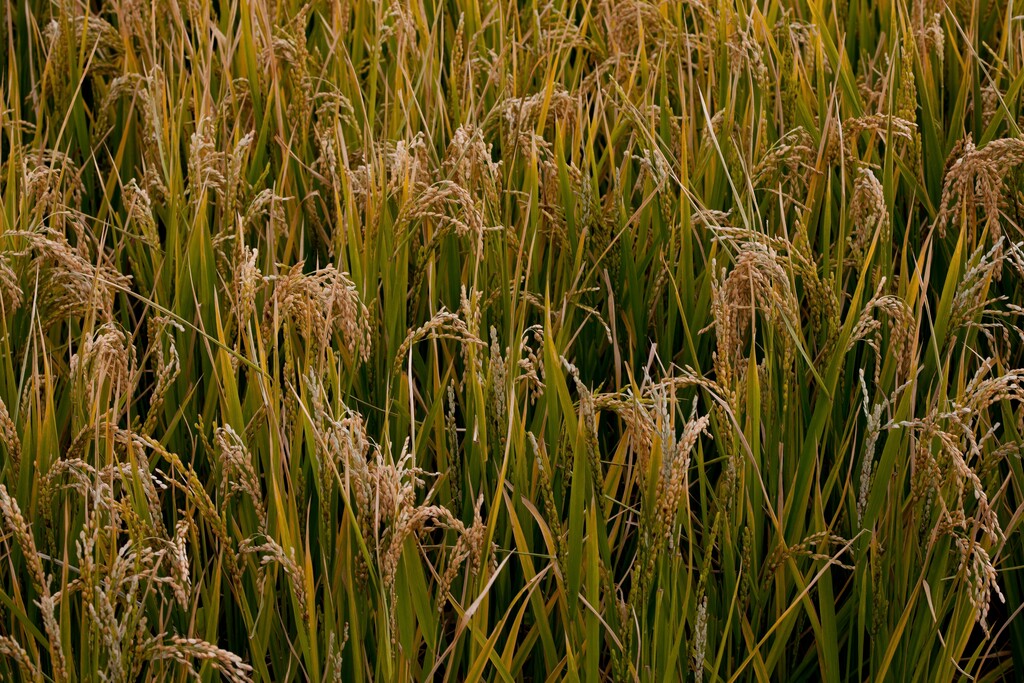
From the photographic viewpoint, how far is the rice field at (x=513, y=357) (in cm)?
119

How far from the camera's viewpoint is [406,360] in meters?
1.51

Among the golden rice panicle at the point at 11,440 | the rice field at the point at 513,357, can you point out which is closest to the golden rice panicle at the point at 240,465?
the rice field at the point at 513,357

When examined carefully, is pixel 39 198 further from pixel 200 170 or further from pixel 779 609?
pixel 779 609

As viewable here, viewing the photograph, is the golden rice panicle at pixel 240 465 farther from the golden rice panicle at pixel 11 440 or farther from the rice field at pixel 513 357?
the golden rice panicle at pixel 11 440

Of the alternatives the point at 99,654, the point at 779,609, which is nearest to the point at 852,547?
the point at 779,609

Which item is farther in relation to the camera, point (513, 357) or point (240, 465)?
point (513, 357)

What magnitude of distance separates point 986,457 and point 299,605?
3.03 ft

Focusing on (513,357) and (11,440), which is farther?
(513,357)

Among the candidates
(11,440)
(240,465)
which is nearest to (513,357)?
(240,465)

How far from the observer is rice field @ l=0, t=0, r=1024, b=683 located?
1194 millimetres

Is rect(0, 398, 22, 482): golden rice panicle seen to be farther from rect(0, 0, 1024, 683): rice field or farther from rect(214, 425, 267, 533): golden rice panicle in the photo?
rect(214, 425, 267, 533): golden rice panicle

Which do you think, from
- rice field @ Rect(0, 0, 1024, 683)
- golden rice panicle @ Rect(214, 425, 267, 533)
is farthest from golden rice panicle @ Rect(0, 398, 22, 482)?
golden rice panicle @ Rect(214, 425, 267, 533)

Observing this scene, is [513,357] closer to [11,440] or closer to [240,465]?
[240,465]

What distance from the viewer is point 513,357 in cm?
137
